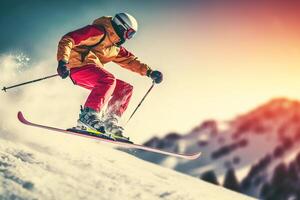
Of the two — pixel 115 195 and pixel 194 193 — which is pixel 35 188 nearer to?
pixel 115 195

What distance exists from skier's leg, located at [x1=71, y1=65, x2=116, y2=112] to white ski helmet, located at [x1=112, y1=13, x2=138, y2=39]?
76cm

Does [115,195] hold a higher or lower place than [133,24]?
lower

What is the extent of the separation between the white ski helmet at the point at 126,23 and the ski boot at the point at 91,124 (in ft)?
4.65

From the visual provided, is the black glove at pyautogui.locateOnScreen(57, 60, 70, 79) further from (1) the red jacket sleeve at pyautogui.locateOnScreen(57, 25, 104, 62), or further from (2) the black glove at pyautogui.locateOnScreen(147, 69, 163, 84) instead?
(2) the black glove at pyautogui.locateOnScreen(147, 69, 163, 84)

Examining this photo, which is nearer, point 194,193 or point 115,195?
point 115,195

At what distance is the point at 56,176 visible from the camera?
8.12m

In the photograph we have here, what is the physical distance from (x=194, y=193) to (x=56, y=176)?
10.6 ft

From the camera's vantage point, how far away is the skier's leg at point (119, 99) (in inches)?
325

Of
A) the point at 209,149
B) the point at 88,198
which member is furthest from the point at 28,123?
the point at 209,149

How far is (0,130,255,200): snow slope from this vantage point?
7395 millimetres

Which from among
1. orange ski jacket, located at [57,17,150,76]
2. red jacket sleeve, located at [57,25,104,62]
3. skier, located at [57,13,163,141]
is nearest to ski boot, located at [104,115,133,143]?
skier, located at [57,13,163,141]

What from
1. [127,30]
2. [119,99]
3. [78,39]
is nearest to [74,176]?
[119,99]

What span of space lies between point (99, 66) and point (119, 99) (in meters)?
0.66

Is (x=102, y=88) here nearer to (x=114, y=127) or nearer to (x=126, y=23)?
(x=114, y=127)
